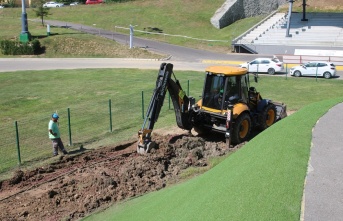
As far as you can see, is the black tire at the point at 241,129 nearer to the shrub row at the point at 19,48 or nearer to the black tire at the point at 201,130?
the black tire at the point at 201,130

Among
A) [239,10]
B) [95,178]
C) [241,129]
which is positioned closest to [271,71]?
[241,129]

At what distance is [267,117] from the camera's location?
1717 centimetres

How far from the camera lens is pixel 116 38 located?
5266 cm

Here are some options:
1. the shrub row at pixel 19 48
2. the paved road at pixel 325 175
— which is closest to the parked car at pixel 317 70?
the paved road at pixel 325 175

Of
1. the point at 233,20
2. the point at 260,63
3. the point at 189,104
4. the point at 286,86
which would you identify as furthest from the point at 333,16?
the point at 189,104

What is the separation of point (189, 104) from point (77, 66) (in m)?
26.2

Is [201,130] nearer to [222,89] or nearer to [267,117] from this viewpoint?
[222,89]

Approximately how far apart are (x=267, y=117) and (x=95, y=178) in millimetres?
7734

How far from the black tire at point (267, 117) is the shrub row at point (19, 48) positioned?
112ft

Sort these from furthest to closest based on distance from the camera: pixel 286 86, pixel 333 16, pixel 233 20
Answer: pixel 233 20 < pixel 333 16 < pixel 286 86

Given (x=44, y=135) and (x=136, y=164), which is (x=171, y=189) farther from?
(x=44, y=135)

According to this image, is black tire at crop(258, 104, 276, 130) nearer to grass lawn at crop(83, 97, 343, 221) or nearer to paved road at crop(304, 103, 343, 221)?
paved road at crop(304, 103, 343, 221)

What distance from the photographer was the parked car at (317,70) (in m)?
33.5

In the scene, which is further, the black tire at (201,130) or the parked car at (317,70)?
the parked car at (317,70)
